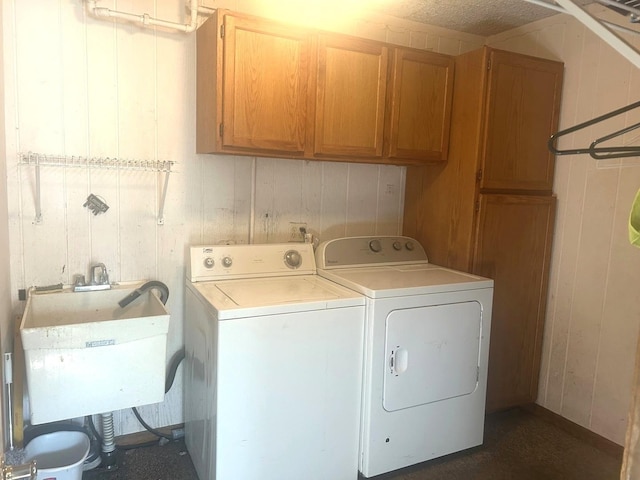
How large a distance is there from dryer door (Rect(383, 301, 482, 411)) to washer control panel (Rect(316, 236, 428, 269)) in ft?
1.84

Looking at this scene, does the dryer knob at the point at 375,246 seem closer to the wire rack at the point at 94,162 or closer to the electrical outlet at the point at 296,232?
the electrical outlet at the point at 296,232

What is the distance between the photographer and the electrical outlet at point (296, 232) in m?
2.64

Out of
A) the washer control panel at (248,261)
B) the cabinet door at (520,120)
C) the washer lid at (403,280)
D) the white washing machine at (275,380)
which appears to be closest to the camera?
the white washing machine at (275,380)

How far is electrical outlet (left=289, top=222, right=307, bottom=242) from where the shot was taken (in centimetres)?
264

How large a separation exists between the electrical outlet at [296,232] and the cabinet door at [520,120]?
102cm

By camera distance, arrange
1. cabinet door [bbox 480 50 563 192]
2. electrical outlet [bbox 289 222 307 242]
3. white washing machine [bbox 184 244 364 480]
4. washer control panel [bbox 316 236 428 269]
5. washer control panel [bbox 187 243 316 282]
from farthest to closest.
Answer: electrical outlet [bbox 289 222 307 242] → washer control panel [bbox 316 236 428 269] → cabinet door [bbox 480 50 563 192] → washer control panel [bbox 187 243 316 282] → white washing machine [bbox 184 244 364 480]

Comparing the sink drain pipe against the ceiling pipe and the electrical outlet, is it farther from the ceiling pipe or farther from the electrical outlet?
the ceiling pipe

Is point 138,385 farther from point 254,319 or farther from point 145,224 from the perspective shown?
point 145,224

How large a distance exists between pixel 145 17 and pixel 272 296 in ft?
4.56

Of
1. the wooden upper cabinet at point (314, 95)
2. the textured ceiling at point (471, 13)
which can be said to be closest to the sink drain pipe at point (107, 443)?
the wooden upper cabinet at point (314, 95)

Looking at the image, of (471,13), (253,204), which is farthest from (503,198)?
(253,204)

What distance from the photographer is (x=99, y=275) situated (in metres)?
2.15

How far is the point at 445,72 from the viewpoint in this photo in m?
2.55

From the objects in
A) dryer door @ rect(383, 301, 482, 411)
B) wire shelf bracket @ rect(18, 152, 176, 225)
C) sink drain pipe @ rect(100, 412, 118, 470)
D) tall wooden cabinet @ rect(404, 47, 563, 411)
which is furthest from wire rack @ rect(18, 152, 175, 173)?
tall wooden cabinet @ rect(404, 47, 563, 411)
